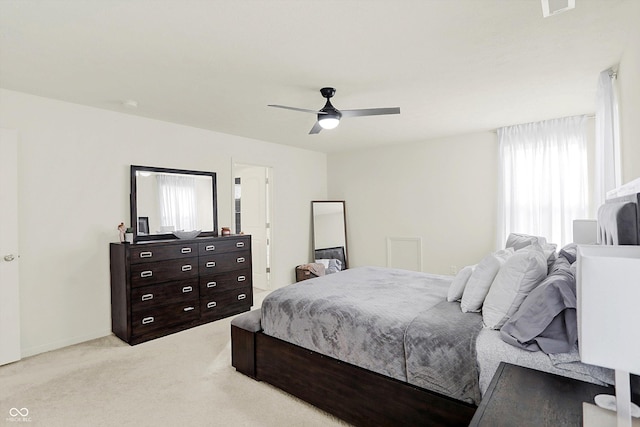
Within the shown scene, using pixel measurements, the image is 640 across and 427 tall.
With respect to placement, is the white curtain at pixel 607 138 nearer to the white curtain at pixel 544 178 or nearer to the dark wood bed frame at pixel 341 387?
the white curtain at pixel 544 178

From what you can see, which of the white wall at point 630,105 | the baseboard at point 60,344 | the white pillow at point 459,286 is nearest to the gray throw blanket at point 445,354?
the white pillow at point 459,286

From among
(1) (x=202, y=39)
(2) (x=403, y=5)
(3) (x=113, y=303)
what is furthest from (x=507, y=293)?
(3) (x=113, y=303)

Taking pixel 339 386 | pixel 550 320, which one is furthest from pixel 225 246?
pixel 550 320

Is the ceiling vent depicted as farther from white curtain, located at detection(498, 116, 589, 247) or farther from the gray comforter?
white curtain, located at detection(498, 116, 589, 247)

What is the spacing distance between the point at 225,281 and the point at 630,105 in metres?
4.24

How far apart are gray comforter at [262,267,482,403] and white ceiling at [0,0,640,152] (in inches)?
Answer: 71.3

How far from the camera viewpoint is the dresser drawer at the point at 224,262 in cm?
406

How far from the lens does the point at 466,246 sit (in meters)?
5.05

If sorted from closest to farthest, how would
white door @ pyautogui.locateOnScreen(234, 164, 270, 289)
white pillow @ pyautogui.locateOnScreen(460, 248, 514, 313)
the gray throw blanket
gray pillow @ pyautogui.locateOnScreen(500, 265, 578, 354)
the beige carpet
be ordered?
gray pillow @ pyautogui.locateOnScreen(500, 265, 578, 354) → the gray throw blanket → white pillow @ pyautogui.locateOnScreen(460, 248, 514, 313) → the beige carpet → white door @ pyautogui.locateOnScreen(234, 164, 270, 289)

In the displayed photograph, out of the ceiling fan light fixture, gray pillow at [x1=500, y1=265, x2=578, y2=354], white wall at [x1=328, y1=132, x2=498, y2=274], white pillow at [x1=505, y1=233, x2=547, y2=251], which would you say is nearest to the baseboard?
the ceiling fan light fixture

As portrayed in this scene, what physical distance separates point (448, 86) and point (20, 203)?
4.18m

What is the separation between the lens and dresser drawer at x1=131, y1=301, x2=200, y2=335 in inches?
135

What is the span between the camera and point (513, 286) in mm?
1764

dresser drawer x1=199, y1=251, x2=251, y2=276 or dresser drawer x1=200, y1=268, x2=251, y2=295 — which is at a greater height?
dresser drawer x1=199, y1=251, x2=251, y2=276
